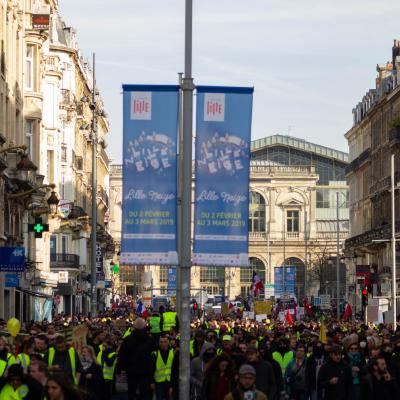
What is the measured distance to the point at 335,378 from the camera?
76.1 feet

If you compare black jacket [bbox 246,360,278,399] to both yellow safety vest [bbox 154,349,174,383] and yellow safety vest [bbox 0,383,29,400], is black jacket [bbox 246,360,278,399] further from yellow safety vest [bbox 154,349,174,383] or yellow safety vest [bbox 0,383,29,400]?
yellow safety vest [bbox 0,383,29,400]

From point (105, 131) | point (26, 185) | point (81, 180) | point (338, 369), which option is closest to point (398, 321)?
point (26, 185)

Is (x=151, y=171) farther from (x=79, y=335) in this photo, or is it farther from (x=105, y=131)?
(x=105, y=131)

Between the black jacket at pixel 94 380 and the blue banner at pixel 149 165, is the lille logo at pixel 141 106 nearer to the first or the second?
the blue banner at pixel 149 165

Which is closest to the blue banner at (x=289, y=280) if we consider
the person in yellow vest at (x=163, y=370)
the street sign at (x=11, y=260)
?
the street sign at (x=11, y=260)

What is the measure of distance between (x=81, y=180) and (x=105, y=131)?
3332cm

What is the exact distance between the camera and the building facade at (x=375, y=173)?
316 ft

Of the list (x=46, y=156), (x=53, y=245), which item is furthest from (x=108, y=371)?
(x=53, y=245)

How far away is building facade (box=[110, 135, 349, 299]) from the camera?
175 metres

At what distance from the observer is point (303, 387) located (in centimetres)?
2700

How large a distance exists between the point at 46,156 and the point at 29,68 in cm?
1645

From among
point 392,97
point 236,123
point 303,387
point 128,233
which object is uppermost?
point 392,97

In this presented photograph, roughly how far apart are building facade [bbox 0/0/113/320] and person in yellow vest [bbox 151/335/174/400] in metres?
8.90

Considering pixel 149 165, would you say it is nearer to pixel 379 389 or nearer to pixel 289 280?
pixel 379 389
